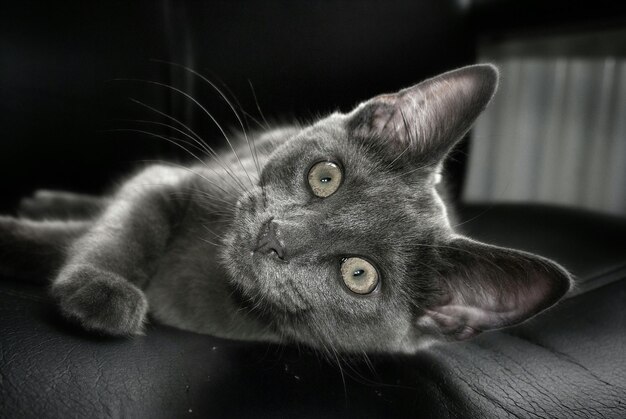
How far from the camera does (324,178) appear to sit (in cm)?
110

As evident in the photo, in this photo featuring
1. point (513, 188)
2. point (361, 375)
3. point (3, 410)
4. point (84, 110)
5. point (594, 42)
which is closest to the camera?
point (3, 410)

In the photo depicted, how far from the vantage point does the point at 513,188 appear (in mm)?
Result: 3477

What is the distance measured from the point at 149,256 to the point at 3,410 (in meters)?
0.51

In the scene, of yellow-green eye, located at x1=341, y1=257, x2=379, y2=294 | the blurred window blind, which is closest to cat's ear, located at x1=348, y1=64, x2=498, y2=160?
yellow-green eye, located at x1=341, y1=257, x2=379, y2=294

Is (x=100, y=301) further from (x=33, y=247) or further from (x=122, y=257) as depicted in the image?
(x=33, y=247)

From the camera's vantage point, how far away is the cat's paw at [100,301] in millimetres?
922

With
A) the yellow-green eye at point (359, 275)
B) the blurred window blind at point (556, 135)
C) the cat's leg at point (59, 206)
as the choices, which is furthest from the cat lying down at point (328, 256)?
the blurred window blind at point (556, 135)

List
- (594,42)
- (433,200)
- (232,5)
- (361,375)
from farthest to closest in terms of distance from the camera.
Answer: (594,42)
(232,5)
(433,200)
(361,375)

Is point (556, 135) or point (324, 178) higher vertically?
point (556, 135)

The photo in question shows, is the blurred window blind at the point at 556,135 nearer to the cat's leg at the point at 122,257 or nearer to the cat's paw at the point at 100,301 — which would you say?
the cat's leg at the point at 122,257

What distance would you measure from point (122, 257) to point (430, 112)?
0.67 metres

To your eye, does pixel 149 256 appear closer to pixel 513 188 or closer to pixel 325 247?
pixel 325 247

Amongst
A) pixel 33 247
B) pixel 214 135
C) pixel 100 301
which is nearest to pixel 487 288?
pixel 100 301

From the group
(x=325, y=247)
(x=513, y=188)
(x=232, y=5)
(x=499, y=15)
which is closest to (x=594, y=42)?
(x=499, y=15)
